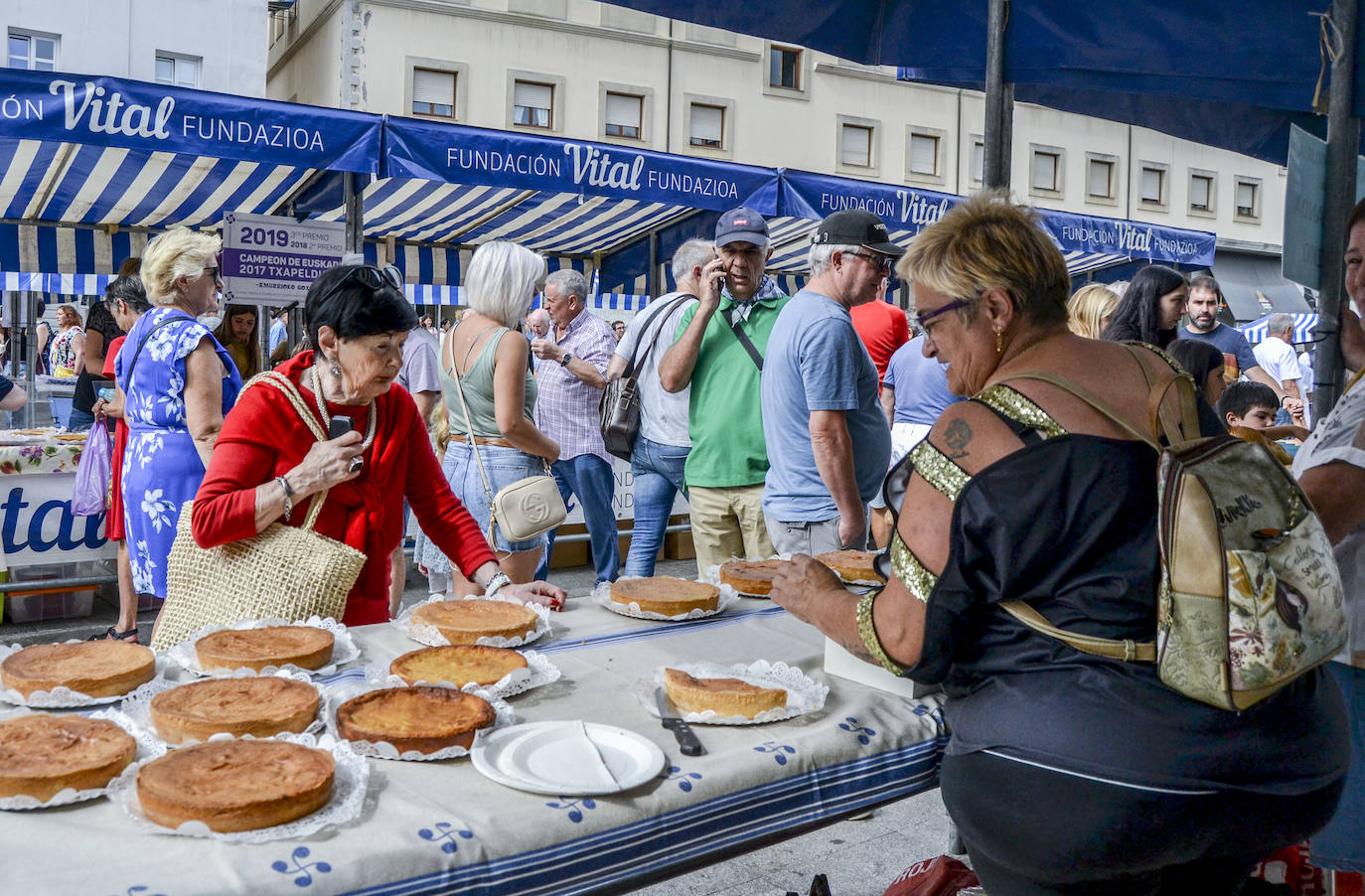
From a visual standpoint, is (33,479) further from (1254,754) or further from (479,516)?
(1254,754)

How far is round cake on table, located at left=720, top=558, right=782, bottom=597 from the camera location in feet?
8.71

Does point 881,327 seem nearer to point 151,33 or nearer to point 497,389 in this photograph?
point 497,389

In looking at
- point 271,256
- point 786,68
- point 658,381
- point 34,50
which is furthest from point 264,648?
point 34,50

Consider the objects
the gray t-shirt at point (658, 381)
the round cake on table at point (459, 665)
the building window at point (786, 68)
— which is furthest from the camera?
the building window at point (786, 68)

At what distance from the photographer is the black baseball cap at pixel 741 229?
4.12m

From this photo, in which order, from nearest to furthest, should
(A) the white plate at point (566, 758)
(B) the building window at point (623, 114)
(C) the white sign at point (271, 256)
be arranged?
1. (A) the white plate at point (566, 758)
2. (C) the white sign at point (271, 256)
3. (B) the building window at point (623, 114)

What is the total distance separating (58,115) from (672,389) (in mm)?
3410

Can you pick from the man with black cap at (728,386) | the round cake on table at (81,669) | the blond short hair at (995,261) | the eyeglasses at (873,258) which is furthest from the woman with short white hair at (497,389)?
the blond short hair at (995,261)

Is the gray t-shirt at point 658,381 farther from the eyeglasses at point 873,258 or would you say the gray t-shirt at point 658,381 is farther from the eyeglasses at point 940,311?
the eyeglasses at point 940,311

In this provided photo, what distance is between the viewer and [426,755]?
4.89 feet

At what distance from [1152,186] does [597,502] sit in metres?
32.7

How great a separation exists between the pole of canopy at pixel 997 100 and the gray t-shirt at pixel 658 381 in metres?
1.71

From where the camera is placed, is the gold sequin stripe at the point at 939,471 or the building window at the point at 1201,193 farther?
the building window at the point at 1201,193

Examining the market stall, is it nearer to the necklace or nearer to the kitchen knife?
the kitchen knife
